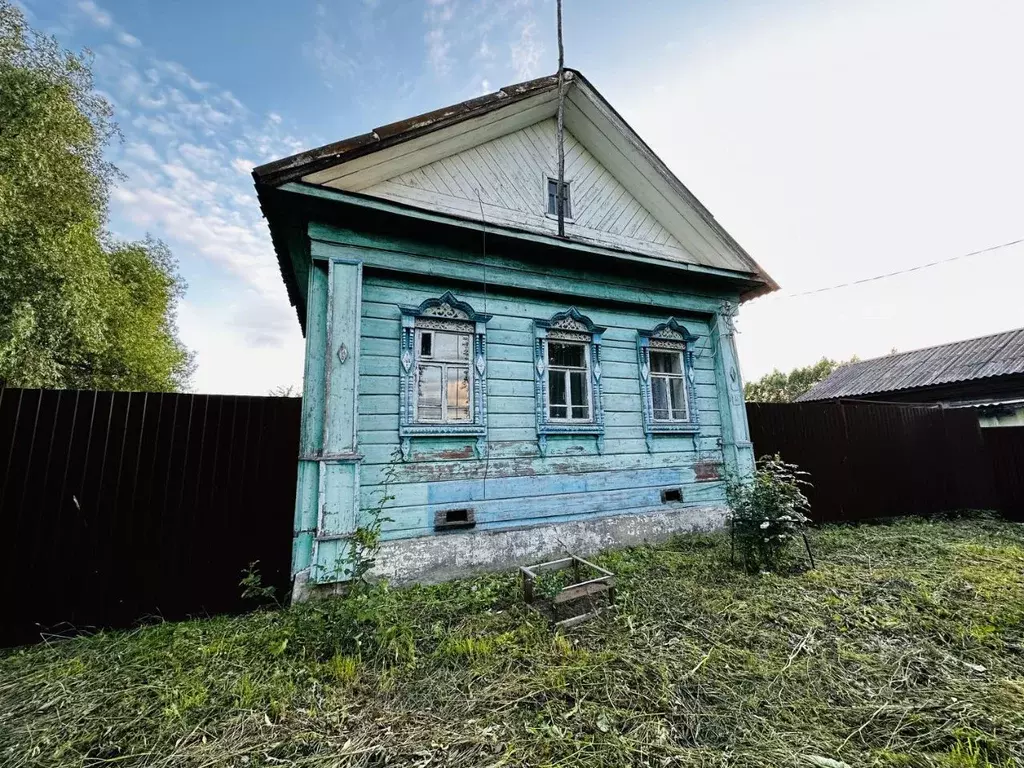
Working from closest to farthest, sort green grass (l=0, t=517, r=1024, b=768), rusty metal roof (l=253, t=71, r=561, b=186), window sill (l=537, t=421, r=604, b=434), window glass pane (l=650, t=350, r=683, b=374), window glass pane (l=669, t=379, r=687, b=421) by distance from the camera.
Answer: green grass (l=0, t=517, r=1024, b=768), rusty metal roof (l=253, t=71, r=561, b=186), window sill (l=537, t=421, r=604, b=434), window glass pane (l=669, t=379, r=687, b=421), window glass pane (l=650, t=350, r=683, b=374)

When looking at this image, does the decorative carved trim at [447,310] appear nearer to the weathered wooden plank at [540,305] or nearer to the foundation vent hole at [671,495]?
the weathered wooden plank at [540,305]

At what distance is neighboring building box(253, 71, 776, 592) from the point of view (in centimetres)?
458

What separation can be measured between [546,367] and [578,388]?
676mm

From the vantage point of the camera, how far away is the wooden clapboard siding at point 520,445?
4.74m

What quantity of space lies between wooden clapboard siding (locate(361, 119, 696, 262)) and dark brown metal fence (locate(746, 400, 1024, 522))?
3751mm

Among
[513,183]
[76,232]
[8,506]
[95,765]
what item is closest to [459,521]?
[95,765]

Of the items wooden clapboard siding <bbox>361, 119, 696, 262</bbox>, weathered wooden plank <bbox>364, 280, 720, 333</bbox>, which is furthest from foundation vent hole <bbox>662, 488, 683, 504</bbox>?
wooden clapboard siding <bbox>361, 119, 696, 262</bbox>

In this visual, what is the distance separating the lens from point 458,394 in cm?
525

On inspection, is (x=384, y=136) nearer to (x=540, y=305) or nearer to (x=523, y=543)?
(x=540, y=305)

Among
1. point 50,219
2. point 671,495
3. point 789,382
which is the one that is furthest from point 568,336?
point 789,382

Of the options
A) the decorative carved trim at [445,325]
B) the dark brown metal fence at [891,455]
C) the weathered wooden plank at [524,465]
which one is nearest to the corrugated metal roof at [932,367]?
the dark brown metal fence at [891,455]

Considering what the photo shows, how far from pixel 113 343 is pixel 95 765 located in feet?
58.5

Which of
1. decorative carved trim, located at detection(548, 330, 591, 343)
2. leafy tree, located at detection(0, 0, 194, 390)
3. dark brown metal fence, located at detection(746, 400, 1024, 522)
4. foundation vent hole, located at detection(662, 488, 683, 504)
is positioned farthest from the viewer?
leafy tree, located at detection(0, 0, 194, 390)

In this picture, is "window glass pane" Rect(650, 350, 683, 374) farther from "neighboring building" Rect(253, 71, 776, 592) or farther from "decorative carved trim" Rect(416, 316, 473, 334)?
"decorative carved trim" Rect(416, 316, 473, 334)
